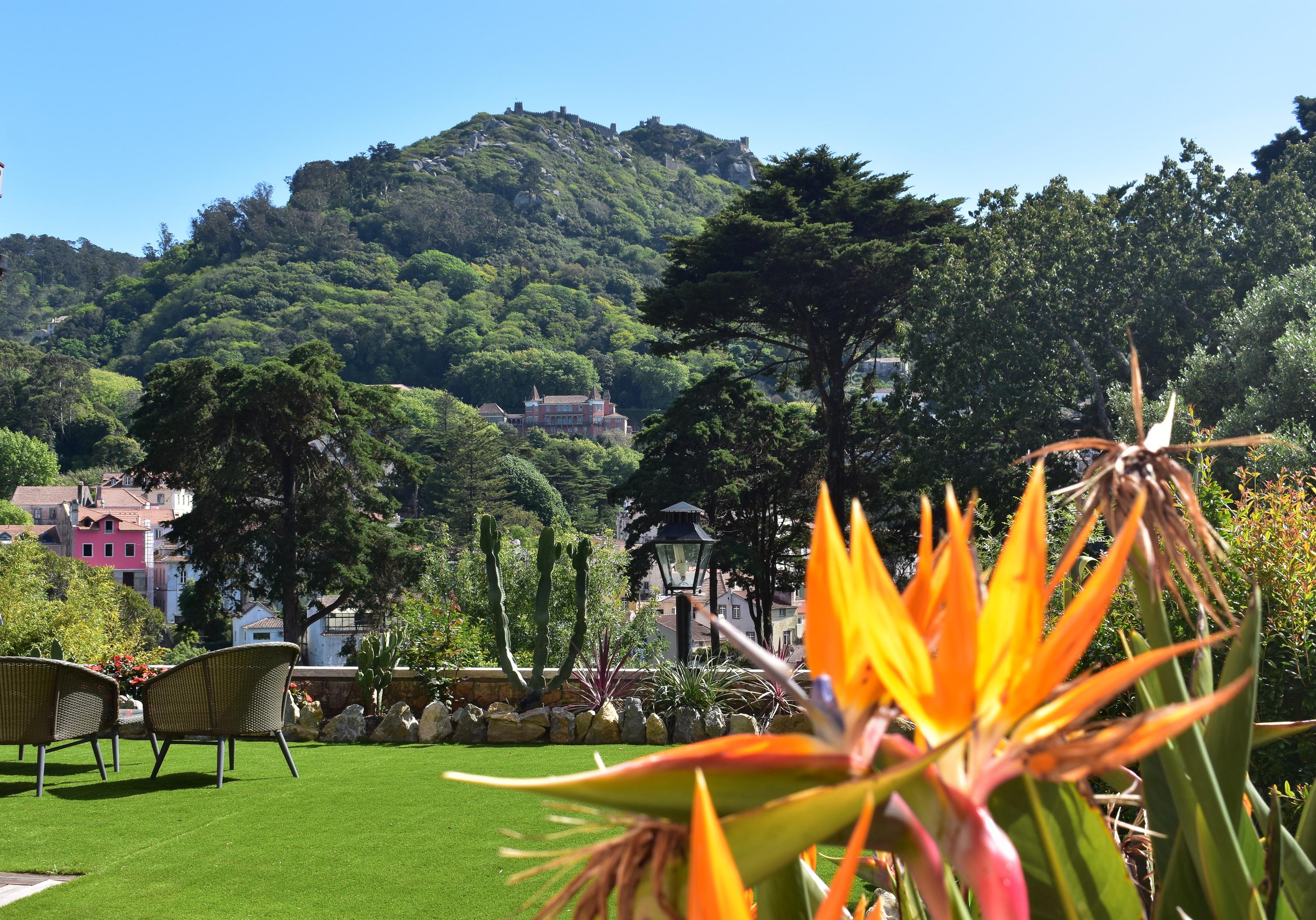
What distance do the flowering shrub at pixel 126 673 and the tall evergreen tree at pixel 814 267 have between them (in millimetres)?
12796

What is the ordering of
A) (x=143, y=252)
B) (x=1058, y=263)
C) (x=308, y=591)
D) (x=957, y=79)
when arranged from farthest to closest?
(x=143, y=252) < (x=308, y=591) < (x=1058, y=263) < (x=957, y=79)

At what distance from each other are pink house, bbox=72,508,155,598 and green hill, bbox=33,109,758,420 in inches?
462

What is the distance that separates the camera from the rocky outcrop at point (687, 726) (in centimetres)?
758

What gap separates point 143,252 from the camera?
108m

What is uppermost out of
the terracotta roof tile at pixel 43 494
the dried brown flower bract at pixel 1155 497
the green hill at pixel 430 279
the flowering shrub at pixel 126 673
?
the green hill at pixel 430 279

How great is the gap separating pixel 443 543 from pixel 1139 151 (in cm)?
1662

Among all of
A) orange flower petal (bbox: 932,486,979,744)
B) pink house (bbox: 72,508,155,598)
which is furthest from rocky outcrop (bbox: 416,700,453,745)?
pink house (bbox: 72,508,155,598)

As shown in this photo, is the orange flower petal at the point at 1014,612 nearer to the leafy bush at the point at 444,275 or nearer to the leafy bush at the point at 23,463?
the leafy bush at the point at 23,463

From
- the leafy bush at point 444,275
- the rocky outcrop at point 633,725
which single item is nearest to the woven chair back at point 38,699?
the rocky outcrop at point 633,725

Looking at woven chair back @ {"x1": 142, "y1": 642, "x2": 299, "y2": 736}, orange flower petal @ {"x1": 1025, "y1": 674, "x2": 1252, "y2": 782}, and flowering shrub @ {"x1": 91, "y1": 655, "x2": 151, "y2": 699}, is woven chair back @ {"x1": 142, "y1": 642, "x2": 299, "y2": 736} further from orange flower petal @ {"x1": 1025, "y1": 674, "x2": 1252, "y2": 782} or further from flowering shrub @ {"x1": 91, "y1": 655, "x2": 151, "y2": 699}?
orange flower petal @ {"x1": 1025, "y1": 674, "x2": 1252, "y2": 782}

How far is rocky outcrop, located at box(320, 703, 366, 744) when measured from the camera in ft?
25.6

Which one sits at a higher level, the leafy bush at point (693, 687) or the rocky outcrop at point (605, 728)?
the leafy bush at point (693, 687)

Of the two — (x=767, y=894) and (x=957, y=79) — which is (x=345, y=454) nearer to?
(x=957, y=79)

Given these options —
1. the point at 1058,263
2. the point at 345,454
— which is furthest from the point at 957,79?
the point at 345,454
